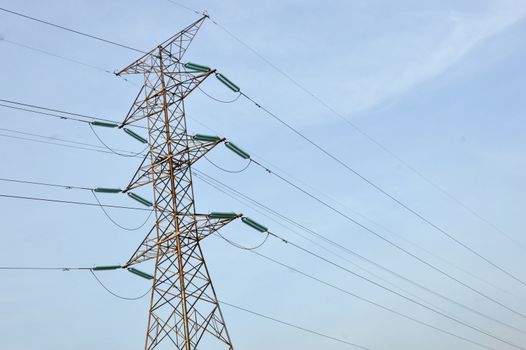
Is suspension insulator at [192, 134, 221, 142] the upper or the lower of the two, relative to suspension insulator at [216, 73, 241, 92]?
lower

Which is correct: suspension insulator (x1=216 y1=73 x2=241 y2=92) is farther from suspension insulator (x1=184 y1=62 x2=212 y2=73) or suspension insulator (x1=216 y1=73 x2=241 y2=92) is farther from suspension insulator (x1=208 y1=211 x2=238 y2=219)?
suspension insulator (x1=208 y1=211 x2=238 y2=219)

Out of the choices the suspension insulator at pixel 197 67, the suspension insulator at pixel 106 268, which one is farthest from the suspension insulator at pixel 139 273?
the suspension insulator at pixel 197 67

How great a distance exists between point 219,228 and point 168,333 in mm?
4854

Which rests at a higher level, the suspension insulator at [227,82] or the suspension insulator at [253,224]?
the suspension insulator at [227,82]

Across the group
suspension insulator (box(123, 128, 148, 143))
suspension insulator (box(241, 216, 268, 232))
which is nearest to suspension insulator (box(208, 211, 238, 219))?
suspension insulator (box(241, 216, 268, 232))

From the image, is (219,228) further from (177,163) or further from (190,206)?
(177,163)

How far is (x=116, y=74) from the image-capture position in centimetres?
2920

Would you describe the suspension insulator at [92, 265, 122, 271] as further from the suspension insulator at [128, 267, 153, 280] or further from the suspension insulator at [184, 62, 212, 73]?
the suspension insulator at [184, 62, 212, 73]

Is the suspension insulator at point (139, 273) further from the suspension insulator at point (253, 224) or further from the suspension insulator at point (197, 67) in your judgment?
the suspension insulator at point (197, 67)

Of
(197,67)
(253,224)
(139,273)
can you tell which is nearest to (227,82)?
(197,67)

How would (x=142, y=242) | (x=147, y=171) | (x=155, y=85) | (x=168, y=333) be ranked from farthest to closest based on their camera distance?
(x=155, y=85) → (x=147, y=171) → (x=142, y=242) → (x=168, y=333)

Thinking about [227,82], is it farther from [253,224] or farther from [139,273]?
[139,273]

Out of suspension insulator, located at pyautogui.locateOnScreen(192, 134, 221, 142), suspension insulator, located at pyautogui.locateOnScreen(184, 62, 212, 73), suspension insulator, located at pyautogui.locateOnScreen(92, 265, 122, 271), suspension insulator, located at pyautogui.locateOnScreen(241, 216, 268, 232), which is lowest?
suspension insulator, located at pyautogui.locateOnScreen(92, 265, 122, 271)

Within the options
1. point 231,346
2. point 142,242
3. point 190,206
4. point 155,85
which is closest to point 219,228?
point 190,206
